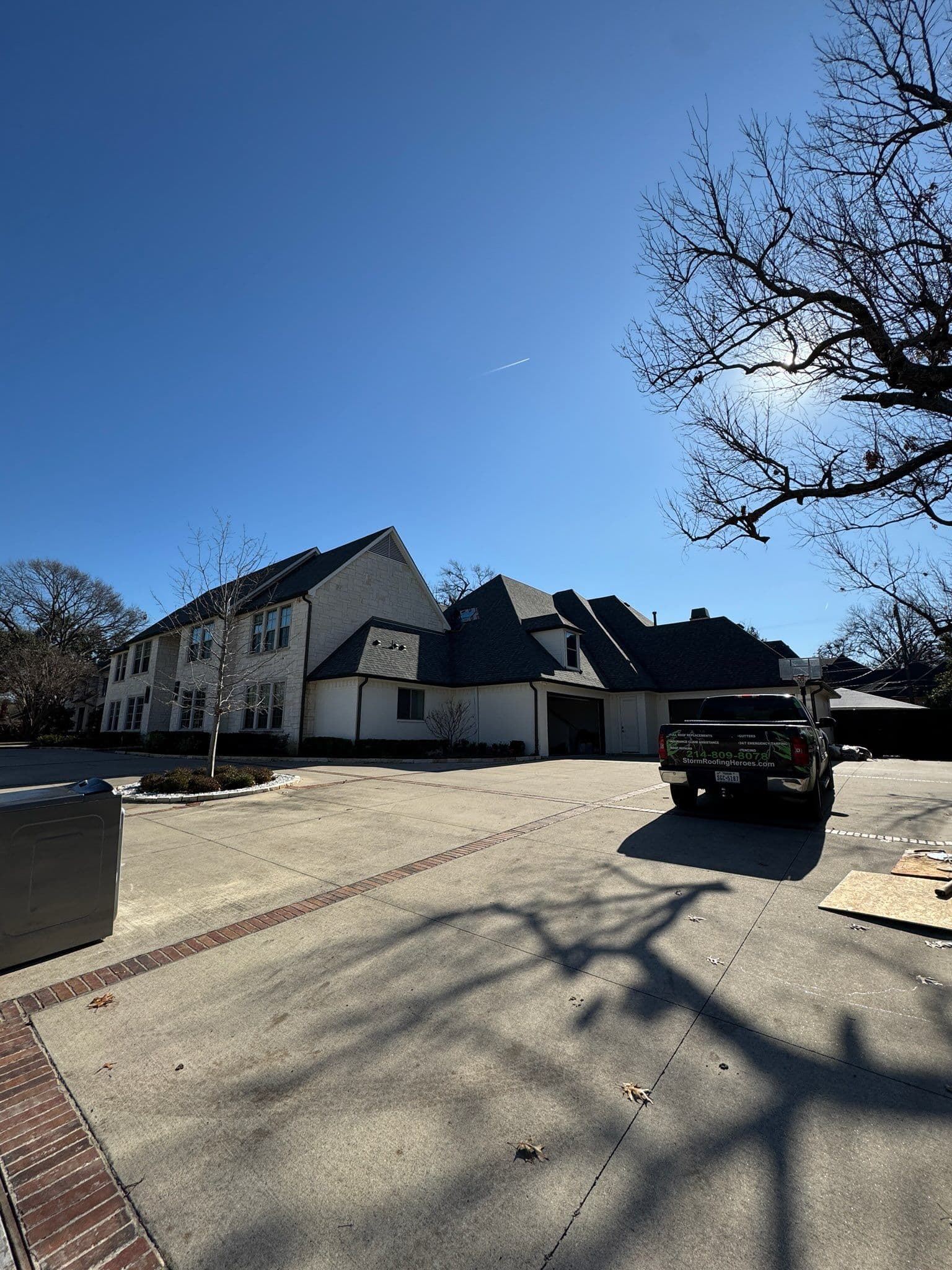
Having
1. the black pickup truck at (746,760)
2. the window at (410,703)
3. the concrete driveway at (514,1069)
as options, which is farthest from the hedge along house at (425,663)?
the concrete driveway at (514,1069)

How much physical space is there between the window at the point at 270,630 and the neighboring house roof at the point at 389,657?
235cm

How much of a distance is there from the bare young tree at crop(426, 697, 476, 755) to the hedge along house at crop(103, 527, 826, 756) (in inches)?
10.5

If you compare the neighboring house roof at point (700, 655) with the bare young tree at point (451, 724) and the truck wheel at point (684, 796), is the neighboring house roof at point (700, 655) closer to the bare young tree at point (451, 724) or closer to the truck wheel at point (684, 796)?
the bare young tree at point (451, 724)

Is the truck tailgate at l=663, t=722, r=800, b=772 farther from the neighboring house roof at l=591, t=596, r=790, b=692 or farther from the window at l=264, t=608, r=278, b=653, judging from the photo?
the window at l=264, t=608, r=278, b=653

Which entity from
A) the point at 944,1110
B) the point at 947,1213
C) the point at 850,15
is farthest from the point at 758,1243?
the point at 850,15

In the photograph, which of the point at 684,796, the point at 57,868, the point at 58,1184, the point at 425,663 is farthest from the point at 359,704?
→ the point at 58,1184

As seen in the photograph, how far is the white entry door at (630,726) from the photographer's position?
2667 centimetres

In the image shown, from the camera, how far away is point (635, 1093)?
2.61 m

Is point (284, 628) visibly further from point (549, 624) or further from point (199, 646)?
point (549, 624)

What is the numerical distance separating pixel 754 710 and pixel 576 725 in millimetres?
19183

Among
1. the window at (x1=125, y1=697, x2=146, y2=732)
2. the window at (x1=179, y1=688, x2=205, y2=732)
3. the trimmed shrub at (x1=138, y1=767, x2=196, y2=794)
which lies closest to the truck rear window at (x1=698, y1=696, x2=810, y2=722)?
the trimmed shrub at (x1=138, y1=767, x2=196, y2=794)

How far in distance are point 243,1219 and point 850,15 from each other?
40.7 ft

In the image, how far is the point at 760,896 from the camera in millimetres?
5141

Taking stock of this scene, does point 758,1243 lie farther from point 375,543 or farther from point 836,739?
point 836,739
